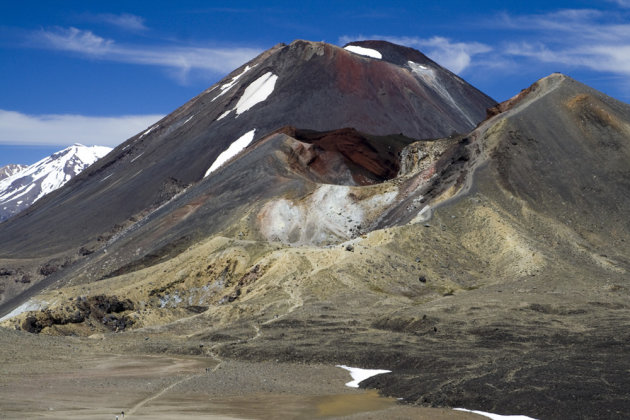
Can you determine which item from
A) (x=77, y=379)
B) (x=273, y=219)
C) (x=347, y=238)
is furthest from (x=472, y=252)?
(x=77, y=379)

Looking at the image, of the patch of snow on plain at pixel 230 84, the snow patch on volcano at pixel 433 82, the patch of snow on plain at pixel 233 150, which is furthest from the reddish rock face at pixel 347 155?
the patch of snow on plain at pixel 230 84

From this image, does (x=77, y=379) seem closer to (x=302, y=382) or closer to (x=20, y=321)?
(x=302, y=382)

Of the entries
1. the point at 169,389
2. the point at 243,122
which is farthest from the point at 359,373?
the point at 243,122

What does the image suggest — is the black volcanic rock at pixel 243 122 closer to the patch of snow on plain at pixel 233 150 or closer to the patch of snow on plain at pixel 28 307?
the patch of snow on plain at pixel 233 150

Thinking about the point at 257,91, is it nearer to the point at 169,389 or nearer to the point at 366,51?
the point at 366,51

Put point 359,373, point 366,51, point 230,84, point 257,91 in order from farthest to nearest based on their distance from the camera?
point 366,51 → point 230,84 → point 257,91 → point 359,373

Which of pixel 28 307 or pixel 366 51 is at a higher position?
pixel 366 51
